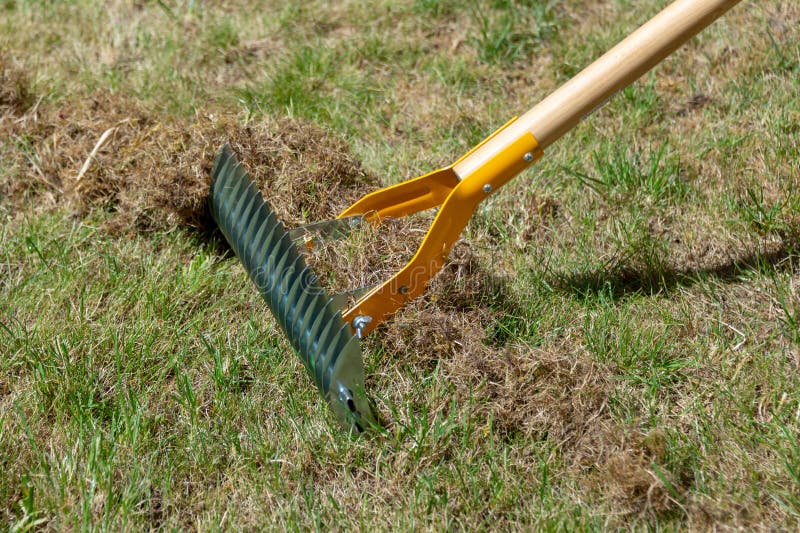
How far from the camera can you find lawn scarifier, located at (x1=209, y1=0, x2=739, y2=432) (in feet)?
8.27

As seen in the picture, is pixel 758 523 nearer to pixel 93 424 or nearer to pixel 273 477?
pixel 273 477

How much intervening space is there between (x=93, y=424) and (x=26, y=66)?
2380mm

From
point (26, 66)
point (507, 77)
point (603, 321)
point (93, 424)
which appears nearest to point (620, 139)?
point (507, 77)

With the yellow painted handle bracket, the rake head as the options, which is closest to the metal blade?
the rake head

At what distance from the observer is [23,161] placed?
12.1 ft

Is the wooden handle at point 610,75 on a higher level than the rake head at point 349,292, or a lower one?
higher

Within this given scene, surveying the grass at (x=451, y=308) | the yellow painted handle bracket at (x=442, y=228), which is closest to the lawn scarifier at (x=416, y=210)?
the yellow painted handle bracket at (x=442, y=228)

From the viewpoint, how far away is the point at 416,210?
285 centimetres

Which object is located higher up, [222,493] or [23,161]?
[23,161]

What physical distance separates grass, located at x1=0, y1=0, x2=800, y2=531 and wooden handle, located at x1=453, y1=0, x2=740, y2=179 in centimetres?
47

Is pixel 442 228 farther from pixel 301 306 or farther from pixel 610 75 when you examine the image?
pixel 610 75

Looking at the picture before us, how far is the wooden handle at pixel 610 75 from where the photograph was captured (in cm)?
269

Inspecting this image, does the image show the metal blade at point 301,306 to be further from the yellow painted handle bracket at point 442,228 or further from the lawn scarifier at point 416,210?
the yellow painted handle bracket at point 442,228

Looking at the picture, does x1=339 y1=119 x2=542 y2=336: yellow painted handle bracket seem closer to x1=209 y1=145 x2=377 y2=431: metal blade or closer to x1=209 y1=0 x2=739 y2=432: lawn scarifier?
x1=209 y1=0 x2=739 y2=432: lawn scarifier
